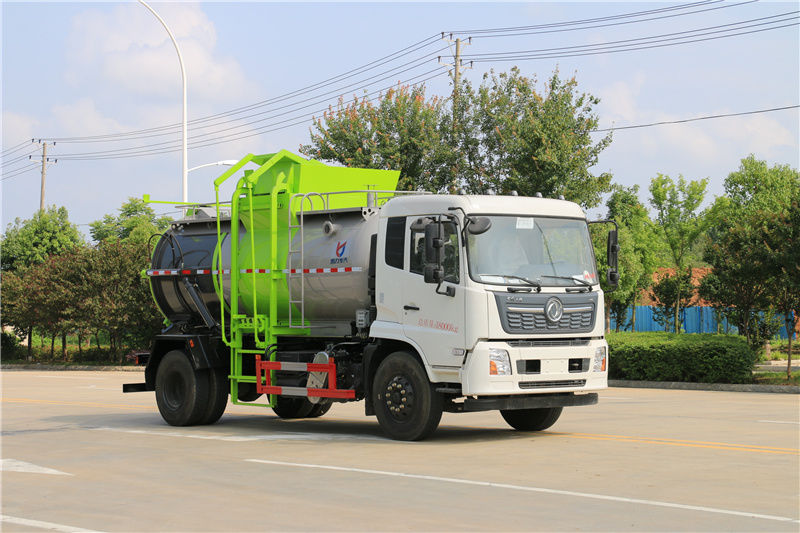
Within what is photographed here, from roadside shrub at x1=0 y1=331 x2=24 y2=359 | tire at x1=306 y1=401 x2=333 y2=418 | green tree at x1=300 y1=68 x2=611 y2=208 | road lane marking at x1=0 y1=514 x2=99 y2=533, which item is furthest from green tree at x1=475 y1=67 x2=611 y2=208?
roadside shrub at x1=0 y1=331 x2=24 y2=359

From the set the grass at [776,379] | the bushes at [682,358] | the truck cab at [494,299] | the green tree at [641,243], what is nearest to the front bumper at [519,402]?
the truck cab at [494,299]

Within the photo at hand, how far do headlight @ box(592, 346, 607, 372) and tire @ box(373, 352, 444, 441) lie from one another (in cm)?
212

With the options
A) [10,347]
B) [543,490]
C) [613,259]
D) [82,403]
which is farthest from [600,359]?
[10,347]

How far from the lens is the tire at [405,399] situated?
12.1 meters

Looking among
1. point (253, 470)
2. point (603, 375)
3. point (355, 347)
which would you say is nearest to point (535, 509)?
point (253, 470)

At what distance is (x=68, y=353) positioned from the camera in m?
51.2

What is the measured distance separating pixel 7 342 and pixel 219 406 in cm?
4324

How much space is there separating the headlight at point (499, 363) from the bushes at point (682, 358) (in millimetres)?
14777

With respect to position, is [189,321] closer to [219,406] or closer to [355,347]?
[219,406]

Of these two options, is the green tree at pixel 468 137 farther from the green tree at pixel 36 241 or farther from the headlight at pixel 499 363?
the green tree at pixel 36 241

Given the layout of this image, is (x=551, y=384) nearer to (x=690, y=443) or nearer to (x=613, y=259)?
(x=690, y=443)

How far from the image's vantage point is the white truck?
11.9 m

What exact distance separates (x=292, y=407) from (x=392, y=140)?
57.2ft

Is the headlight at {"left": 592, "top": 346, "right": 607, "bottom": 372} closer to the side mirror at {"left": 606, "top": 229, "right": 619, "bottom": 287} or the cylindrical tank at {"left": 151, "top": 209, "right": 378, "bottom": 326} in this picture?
the side mirror at {"left": 606, "top": 229, "right": 619, "bottom": 287}
